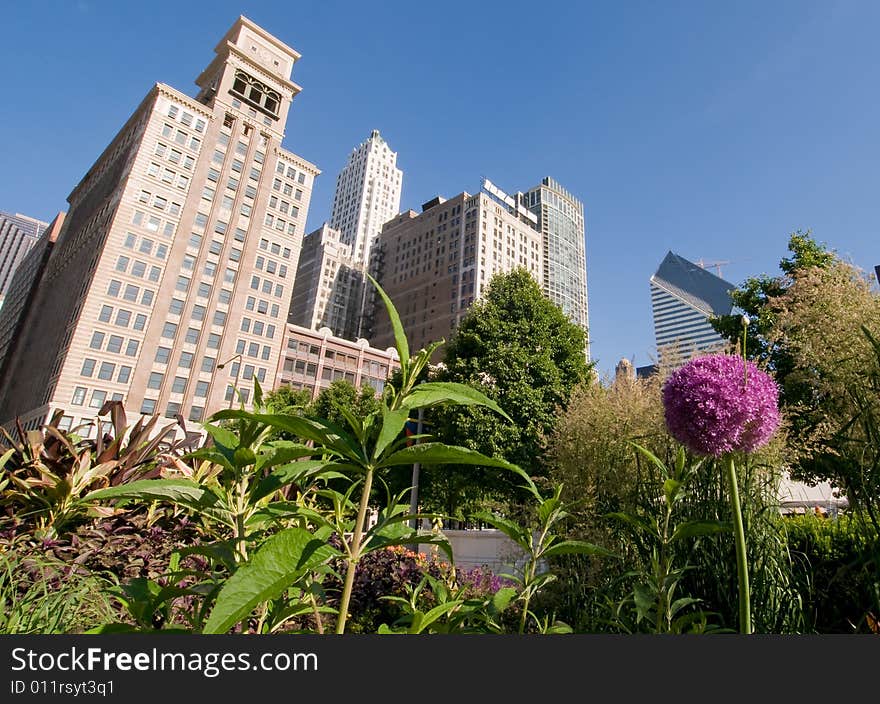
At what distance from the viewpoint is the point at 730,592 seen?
9.63 feet

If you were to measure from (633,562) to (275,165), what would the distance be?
60.2m

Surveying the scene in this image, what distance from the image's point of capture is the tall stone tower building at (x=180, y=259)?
41938 mm

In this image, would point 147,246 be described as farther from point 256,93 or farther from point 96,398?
point 256,93

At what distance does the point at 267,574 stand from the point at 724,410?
1907 millimetres

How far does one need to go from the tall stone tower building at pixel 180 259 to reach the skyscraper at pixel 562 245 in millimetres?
50030

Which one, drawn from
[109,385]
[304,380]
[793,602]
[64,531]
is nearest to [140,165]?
[109,385]

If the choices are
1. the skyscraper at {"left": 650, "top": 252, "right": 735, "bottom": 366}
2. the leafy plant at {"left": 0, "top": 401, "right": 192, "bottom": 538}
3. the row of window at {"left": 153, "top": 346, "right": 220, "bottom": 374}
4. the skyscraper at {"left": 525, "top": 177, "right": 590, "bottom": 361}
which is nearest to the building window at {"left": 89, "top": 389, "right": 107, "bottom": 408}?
the row of window at {"left": 153, "top": 346, "right": 220, "bottom": 374}

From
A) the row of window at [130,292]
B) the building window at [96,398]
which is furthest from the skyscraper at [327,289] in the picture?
the building window at [96,398]

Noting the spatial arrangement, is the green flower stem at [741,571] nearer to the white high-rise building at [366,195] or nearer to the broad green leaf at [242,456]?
the broad green leaf at [242,456]

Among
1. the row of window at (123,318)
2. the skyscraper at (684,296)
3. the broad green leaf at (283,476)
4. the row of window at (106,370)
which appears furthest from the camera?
the skyscraper at (684,296)

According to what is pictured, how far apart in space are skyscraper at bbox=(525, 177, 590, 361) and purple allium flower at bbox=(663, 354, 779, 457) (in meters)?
86.4

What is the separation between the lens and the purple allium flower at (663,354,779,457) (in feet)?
6.40

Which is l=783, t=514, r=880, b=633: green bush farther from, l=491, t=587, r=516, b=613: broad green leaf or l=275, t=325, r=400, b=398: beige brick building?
l=275, t=325, r=400, b=398: beige brick building

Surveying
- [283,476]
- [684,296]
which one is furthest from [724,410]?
[684,296]
